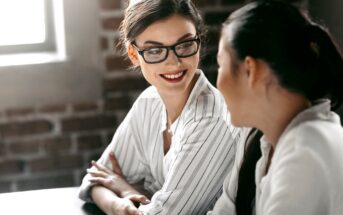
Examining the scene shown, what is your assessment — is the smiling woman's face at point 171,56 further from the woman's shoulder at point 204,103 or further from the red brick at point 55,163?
the red brick at point 55,163

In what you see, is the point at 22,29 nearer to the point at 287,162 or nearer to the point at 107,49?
the point at 107,49

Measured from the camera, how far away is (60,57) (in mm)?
2742

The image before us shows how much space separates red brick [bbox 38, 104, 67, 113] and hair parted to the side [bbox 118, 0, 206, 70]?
1064 mm

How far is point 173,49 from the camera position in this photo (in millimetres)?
1729

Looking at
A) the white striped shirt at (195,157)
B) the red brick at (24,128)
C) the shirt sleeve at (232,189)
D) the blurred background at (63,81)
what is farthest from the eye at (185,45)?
the red brick at (24,128)

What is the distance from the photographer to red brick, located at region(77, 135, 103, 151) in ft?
9.37

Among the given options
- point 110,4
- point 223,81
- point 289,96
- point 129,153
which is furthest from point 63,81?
point 289,96

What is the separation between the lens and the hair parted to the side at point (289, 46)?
126 cm

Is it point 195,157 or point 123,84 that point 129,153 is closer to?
point 195,157

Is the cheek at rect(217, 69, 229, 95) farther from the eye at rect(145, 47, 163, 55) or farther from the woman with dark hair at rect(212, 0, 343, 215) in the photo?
the eye at rect(145, 47, 163, 55)

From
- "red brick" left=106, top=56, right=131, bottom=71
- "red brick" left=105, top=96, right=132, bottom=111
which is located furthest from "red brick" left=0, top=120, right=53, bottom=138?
"red brick" left=106, top=56, right=131, bottom=71

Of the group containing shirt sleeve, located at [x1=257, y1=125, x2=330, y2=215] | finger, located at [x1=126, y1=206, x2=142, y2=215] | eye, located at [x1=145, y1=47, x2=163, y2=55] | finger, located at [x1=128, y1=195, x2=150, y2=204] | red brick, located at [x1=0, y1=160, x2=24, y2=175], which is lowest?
red brick, located at [x1=0, y1=160, x2=24, y2=175]

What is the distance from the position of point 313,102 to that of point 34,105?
1686mm

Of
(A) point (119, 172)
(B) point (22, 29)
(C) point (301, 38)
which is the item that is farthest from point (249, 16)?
(B) point (22, 29)
